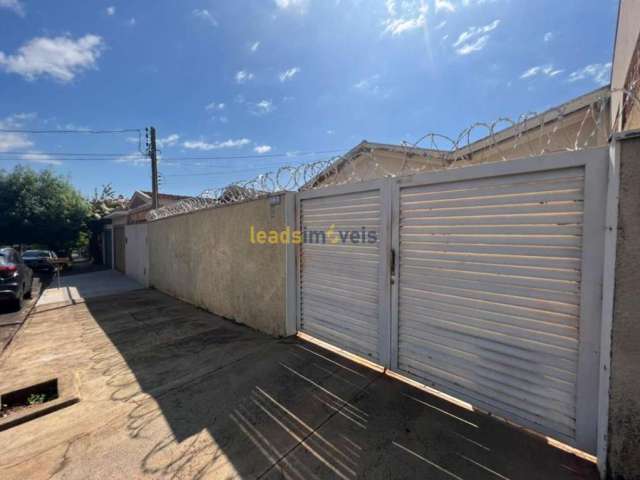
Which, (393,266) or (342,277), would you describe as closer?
(393,266)

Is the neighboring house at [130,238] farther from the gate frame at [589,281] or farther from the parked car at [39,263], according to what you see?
the gate frame at [589,281]

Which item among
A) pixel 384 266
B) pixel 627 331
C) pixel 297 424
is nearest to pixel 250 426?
pixel 297 424

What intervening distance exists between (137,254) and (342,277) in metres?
10.8

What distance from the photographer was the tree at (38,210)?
53.2 ft

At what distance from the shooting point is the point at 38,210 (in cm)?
1656

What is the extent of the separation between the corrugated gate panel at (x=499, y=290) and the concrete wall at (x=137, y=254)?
10254 mm

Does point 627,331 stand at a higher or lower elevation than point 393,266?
lower

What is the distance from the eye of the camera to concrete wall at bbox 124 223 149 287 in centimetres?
1001

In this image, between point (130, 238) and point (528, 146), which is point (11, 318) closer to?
point (130, 238)

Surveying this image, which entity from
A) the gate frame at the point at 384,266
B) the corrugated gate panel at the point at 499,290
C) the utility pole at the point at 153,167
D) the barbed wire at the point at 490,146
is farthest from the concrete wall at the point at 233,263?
the utility pole at the point at 153,167

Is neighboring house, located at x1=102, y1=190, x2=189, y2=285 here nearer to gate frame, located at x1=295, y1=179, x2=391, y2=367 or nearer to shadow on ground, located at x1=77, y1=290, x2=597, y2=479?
shadow on ground, located at x1=77, y1=290, x2=597, y2=479

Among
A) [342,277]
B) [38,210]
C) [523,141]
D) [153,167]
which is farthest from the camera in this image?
[38,210]

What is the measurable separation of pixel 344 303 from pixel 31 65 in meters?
13.0

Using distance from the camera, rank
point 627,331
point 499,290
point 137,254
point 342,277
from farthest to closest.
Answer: point 137,254 → point 342,277 → point 499,290 → point 627,331
